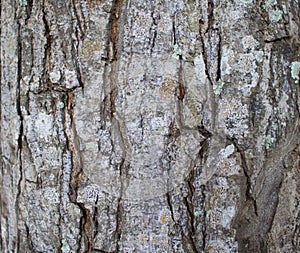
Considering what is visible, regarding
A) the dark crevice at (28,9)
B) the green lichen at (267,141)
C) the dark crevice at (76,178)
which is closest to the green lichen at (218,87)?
the green lichen at (267,141)

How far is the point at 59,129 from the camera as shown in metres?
0.96

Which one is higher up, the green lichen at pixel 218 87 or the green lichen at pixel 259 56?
the green lichen at pixel 259 56

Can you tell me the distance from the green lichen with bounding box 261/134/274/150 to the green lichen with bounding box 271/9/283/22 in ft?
0.79

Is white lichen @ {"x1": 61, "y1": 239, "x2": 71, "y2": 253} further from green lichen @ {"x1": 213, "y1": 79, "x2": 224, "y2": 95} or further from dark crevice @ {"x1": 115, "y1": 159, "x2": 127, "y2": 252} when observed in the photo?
green lichen @ {"x1": 213, "y1": 79, "x2": 224, "y2": 95}

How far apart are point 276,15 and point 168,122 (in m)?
0.32

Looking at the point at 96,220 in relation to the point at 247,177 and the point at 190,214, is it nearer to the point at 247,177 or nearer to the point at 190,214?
the point at 190,214

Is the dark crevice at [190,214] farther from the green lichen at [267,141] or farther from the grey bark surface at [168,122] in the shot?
the green lichen at [267,141]

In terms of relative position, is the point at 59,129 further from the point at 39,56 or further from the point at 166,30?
the point at 166,30

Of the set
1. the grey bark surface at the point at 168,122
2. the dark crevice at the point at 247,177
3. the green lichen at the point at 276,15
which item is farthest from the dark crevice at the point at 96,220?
the green lichen at the point at 276,15

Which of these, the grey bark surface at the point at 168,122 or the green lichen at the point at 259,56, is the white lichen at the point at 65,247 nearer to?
the grey bark surface at the point at 168,122

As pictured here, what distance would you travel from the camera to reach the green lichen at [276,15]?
37.3 inches

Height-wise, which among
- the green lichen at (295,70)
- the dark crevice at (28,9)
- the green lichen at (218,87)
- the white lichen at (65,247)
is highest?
the dark crevice at (28,9)

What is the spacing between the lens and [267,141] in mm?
949

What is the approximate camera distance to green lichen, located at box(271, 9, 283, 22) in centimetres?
95
